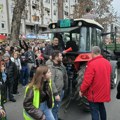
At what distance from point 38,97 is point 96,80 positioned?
1647 mm

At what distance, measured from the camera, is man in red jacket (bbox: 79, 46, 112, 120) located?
5301mm

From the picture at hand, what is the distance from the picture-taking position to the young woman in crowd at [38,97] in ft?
13.0

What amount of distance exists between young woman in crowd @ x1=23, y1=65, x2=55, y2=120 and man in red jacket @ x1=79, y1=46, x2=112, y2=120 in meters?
1.22

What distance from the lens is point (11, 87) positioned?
30.0 ft

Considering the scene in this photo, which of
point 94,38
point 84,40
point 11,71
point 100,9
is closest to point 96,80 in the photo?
point 84,40

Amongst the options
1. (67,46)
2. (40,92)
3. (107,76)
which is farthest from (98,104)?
(67,46)

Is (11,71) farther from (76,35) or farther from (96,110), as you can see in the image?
(96,110)

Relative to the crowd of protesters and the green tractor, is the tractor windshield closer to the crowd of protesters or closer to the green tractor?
the green tractor

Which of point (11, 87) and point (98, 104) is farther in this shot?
point (11, 87)

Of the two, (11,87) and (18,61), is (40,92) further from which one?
(18,61)

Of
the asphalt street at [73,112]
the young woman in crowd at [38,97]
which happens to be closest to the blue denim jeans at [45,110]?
the young woman in crowd at [38,97]

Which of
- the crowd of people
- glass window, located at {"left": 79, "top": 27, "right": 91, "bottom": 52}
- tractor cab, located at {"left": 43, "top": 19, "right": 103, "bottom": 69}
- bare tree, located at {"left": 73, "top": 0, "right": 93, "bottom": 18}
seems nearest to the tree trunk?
the crowd of people

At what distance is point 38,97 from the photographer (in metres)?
4.06

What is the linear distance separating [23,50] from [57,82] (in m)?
7.08
